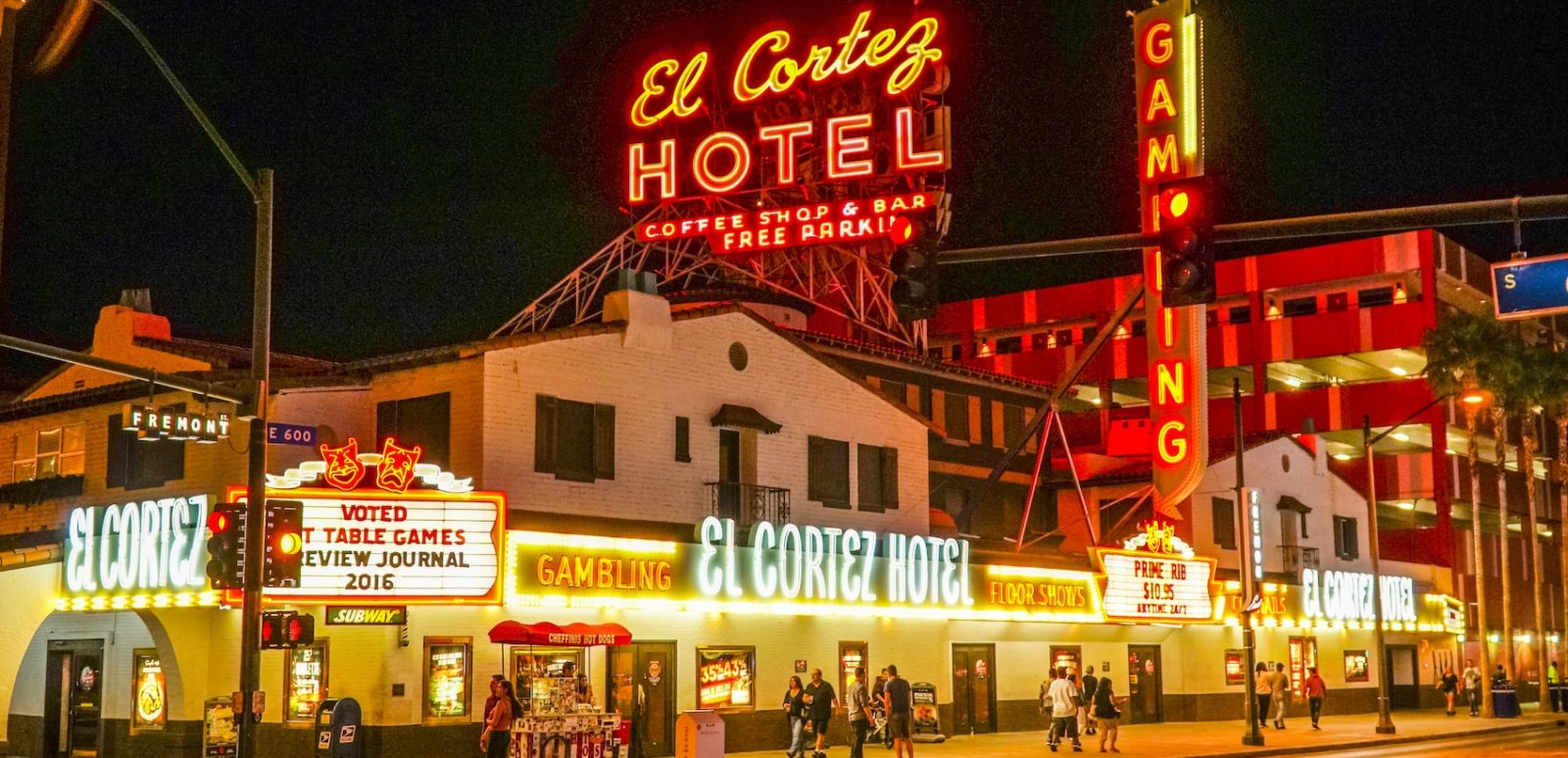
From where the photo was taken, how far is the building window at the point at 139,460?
30.2m

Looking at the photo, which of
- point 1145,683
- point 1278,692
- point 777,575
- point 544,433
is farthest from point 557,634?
point 1145,683

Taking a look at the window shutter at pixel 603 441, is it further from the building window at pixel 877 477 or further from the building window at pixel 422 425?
the building window at pixel 877 477

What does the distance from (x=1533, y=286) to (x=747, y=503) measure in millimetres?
19947

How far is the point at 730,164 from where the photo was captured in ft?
161

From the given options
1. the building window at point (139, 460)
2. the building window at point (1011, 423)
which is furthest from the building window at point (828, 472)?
the building window at point (1011, 423)

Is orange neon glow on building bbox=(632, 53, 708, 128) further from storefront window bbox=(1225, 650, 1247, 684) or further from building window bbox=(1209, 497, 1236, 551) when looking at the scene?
storefront window bbox=(1225, 650, 1247, 684)

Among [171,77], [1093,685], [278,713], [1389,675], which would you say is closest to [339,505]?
[278,713]

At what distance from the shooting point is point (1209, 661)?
4681 cm

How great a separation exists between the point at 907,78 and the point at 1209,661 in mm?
19185

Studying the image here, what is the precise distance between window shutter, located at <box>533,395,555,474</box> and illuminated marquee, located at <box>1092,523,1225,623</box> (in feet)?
51.3

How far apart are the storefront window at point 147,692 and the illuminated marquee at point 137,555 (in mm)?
1606

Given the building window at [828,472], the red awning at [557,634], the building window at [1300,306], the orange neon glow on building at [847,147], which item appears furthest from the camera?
the building window at [1300,306]

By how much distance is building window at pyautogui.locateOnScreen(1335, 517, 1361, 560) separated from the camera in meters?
55.0

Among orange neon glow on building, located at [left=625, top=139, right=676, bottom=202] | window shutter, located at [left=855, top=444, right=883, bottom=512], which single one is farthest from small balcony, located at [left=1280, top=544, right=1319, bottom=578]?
orange neon glow on building, located at [left=625, top=139, right=676, bottom=202]
